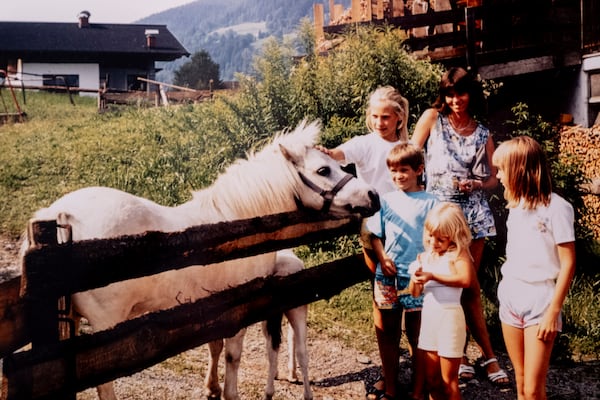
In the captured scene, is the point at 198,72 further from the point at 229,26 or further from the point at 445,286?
the point at 229,26

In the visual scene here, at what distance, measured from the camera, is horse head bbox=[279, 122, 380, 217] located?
3.75 metres

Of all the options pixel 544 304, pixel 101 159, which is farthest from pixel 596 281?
pixel 101 159

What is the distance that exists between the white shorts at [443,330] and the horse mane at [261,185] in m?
1.28

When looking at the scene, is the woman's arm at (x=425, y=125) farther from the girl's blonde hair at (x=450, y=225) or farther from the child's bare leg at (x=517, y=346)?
the child's bare leg at (x=517, y=346)

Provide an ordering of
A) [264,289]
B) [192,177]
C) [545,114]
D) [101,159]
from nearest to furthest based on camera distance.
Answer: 1. [264,289]
2. [192,177]
3. [545,114]
4. [101,159]

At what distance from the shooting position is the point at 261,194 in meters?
3.82

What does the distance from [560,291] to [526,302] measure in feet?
0.58

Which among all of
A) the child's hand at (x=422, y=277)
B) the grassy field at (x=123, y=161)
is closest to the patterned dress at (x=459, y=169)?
the child's hand at (x=422, y=277)

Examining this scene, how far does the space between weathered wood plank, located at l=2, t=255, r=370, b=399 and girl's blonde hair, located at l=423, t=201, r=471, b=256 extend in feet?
3.75

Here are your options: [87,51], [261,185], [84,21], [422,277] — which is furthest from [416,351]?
[84,21]

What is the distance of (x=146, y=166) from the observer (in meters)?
9.88

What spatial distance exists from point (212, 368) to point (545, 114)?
28.1 ft

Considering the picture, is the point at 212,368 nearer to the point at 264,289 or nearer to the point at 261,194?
the point at 264,289

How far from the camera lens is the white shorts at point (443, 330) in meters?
2.93
